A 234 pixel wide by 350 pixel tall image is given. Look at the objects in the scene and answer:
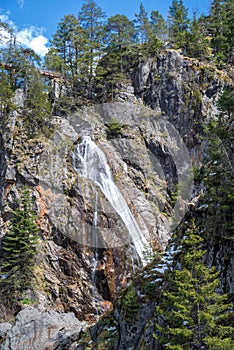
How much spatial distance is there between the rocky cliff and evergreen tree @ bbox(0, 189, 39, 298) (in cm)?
92

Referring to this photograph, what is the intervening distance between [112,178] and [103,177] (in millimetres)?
800

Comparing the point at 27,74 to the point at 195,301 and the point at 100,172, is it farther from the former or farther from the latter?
the point at 195,301

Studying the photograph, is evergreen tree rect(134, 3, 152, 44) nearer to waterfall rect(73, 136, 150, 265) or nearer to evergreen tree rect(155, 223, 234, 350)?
waterfall rect(73, 136, 150, 265)

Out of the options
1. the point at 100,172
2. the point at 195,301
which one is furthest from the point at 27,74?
the point at 195,301

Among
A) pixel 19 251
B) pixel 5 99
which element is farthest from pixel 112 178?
pixel 5 99

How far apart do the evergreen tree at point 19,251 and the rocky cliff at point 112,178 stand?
92cm

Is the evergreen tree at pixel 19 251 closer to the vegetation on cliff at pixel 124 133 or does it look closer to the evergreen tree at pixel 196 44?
the vegetation on cliff at pixel 124 133

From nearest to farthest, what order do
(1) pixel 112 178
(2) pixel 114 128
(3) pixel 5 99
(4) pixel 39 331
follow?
(4) pixel 39 331
(1) pixel 112 178
(3) pixel 5 99
(2) pixel 114 128

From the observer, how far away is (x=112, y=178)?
2666 cm

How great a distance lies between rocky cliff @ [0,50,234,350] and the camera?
71.8 feet

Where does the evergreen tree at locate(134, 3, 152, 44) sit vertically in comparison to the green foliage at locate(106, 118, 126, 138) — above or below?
above

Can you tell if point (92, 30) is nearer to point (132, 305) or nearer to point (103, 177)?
point (103, 177)

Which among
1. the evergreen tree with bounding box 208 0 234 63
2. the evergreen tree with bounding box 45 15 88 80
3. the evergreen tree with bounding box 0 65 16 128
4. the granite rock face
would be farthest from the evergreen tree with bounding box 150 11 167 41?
the granite rock face

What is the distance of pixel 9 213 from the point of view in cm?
2348
